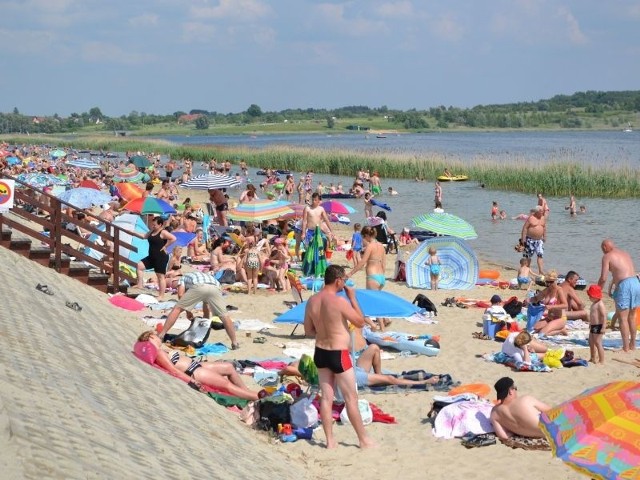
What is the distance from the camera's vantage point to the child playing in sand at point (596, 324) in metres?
10.6

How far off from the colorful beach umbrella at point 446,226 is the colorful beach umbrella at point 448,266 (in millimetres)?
945

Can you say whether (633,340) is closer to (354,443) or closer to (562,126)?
(354,443)

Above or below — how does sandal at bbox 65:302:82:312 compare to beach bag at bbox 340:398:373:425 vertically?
above

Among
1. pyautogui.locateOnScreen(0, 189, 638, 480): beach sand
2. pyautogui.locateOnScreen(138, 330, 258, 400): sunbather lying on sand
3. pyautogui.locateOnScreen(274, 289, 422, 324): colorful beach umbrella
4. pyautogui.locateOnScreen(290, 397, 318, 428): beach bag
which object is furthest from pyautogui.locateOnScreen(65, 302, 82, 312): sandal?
pyautogui.locateOnScreen(290, 397, 318, 428): beach bag

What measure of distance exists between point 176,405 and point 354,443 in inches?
62.3

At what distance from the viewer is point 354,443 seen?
25.9 ft

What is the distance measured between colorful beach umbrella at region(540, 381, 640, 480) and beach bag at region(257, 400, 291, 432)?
→ 3.21 meters

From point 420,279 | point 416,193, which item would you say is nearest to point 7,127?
point 416,193

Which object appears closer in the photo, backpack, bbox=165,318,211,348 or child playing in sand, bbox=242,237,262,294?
backpack, bbox=165,318,211,348

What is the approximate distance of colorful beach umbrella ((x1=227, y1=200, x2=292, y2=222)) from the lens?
18469 millimetres

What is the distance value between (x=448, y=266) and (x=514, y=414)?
27.8 ft

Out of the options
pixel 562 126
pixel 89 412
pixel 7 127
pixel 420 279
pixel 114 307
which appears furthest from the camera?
pixel 7 127

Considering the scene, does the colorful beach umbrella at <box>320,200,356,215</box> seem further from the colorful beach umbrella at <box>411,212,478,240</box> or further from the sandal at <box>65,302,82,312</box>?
the sandal at <box>65,302,82,312</box>

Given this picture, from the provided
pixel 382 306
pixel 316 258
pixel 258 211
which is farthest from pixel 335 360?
pixel 258 211
